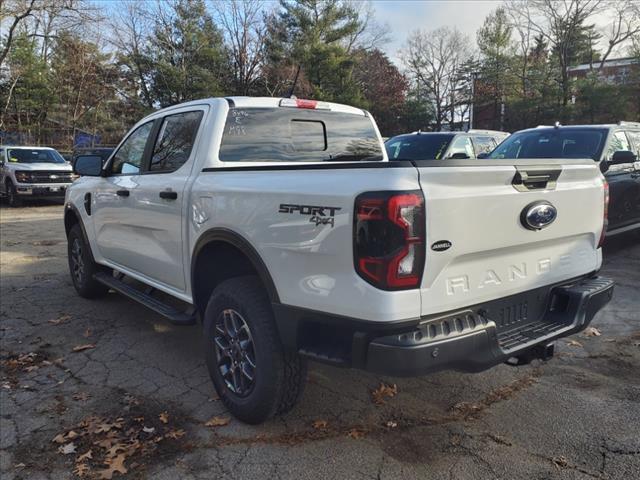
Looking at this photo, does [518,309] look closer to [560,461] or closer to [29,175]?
[560,461]

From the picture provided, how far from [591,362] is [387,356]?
246cm

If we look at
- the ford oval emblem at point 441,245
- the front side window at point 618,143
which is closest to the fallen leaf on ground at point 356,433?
the ford oval emblem at point 441,245

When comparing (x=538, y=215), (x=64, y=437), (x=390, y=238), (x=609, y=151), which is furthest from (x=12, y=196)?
(x=538, y=215)

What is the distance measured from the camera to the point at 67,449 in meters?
2.99

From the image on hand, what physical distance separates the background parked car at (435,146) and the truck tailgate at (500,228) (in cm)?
697

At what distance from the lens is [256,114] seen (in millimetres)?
3838

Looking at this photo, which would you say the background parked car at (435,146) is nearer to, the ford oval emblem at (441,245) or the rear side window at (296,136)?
the rear side window at (296,136)

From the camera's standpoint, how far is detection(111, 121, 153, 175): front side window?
456 centimetres

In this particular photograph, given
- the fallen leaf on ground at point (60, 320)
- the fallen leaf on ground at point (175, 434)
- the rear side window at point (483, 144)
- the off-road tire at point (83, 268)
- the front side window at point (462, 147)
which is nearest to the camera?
the fallen leaf on ground at point (175, 434)

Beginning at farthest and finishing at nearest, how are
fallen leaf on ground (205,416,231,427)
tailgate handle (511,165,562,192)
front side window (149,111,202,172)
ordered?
front side window (149,111,202,172) < fallen leaf on ground (205,416,231,427) < tailgate handle (511,165,562,192)

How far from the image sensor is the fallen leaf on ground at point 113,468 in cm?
273

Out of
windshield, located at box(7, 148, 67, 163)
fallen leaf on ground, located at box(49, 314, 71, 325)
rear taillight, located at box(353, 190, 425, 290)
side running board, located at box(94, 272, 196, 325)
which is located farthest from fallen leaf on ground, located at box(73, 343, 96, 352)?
windshield, located at box(7, 148, 67, 163)

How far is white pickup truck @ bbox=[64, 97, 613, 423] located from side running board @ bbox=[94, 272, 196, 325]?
0.02 metres

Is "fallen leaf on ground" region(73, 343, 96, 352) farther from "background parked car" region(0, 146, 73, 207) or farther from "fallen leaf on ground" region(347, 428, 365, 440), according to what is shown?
"background parked car" region(0, 146, 73, 207)
